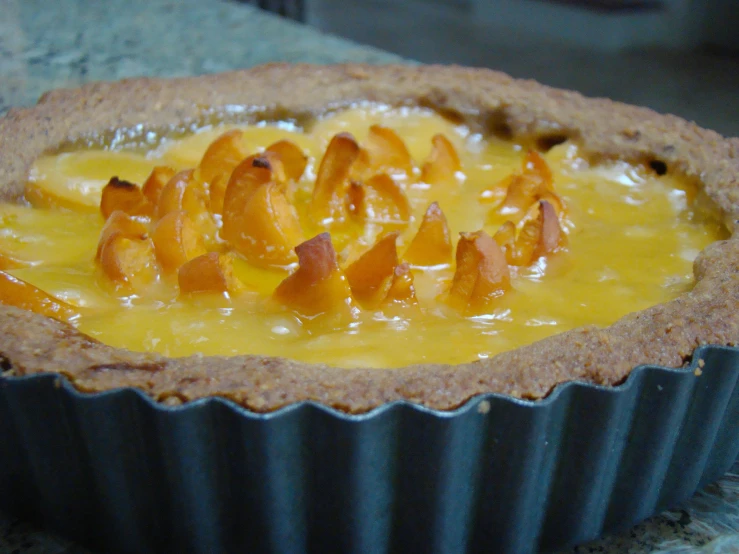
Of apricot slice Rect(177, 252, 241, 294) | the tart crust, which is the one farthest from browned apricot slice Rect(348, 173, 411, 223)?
the tart crust

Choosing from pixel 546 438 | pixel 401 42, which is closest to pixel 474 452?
pixel 546 438

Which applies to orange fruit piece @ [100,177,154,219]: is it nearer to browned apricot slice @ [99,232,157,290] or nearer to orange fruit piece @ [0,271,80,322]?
browned apricot slice @ [99,232,157,290]

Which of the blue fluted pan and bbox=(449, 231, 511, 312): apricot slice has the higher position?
bbox=(449, 231, 511, 312): apricot slice

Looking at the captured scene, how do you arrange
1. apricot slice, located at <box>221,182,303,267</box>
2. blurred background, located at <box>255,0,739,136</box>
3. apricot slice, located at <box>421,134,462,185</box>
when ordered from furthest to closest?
blurred background, located at <box>255,0,739,136</box>
apricot slice, located at <box>421,134,462,185</box>
apricot slice, located at <box>221,182,303,267</box>

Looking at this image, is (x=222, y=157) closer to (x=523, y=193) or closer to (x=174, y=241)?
(x=174, y=241)

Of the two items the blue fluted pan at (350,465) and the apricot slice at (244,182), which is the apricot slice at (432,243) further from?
the blue fluted pan at (350,465)

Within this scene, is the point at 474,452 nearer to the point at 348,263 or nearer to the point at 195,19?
the point at 348,263

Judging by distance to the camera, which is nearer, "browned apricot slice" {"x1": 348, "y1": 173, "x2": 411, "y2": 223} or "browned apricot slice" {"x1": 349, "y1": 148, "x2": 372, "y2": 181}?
"browned apricot slice" {"x1": 348, "y1": 173, "x2": 411, "y2": 223}
